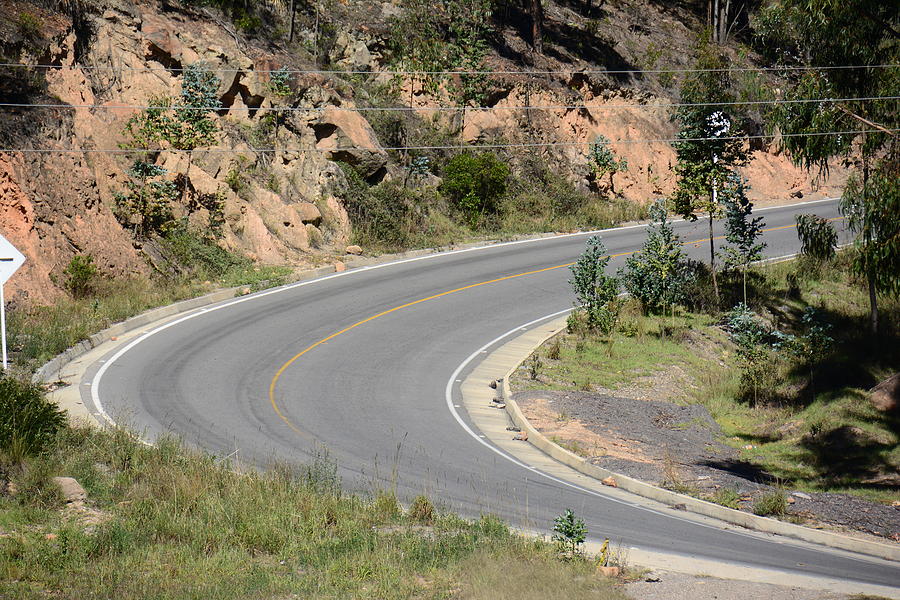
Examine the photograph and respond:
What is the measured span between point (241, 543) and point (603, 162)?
35497mm

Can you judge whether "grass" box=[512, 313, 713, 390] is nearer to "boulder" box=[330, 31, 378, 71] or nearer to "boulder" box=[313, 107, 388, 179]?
"boulder" box=[313, 107, 388, 179]

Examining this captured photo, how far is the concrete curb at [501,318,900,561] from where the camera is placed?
1213 cm

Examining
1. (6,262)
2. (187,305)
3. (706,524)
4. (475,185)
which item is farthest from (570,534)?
(475,185)

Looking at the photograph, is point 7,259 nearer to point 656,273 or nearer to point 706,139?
point 656,273

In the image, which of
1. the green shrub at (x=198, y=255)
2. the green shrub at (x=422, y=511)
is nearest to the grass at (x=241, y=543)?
the green shrub at (x=422, y=511)

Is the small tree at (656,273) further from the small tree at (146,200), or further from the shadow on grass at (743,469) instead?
the small tree at (146,200)

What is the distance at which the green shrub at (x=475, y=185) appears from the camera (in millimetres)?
35938

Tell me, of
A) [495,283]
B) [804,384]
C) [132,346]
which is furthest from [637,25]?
[132,346]

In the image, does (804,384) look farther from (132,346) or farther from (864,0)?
(132,346)

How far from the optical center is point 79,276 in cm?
2341

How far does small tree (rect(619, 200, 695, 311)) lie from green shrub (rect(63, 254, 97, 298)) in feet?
48.7

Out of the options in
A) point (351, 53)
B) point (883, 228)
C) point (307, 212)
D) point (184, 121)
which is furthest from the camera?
point (351, 53)

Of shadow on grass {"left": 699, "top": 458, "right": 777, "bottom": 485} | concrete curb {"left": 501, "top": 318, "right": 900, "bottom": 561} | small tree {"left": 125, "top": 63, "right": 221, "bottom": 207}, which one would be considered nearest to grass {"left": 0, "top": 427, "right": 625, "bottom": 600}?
concrete curb {"left": 501, "top": 318, "right": 900, "bottom": 561}

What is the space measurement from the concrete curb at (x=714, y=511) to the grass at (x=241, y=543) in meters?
3.90
